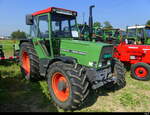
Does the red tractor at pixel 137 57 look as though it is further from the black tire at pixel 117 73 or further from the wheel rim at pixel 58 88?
the wheel rim at pixel 58 88

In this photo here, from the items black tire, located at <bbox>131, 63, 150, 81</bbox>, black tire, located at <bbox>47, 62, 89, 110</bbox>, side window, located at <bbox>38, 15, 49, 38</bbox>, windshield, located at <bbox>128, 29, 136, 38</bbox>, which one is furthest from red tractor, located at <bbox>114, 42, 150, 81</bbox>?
windshield, located at <bbox>128, 29, 136, 38</bbox>

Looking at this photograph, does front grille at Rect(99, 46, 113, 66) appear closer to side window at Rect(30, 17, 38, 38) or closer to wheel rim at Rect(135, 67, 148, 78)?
side window at Rect(30, 17, 38, 38)

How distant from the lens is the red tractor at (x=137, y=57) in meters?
5.98

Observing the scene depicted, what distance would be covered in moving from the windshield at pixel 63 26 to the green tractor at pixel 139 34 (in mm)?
6627

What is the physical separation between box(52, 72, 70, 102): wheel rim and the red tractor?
3612 mm

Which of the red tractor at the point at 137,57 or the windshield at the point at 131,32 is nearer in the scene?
the red tractor at the point at 137,57

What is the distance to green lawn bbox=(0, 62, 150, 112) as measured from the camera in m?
3.65

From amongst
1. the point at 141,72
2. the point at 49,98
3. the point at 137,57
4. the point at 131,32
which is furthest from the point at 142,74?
the point at 131,32

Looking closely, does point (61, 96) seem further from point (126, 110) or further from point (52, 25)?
point (52, 25)

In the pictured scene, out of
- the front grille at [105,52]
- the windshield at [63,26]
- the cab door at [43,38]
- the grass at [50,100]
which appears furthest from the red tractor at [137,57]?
the cab door at [43,38]

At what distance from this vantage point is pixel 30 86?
4.92 metres

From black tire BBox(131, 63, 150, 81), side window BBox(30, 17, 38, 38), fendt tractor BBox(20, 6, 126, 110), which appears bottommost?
black tire BBox(131, 63, 150, 81)

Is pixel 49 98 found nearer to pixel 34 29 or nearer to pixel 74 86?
A: pixel 74 86

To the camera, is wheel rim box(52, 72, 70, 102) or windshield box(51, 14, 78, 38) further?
windshield box(51, 14, 78, 38)
